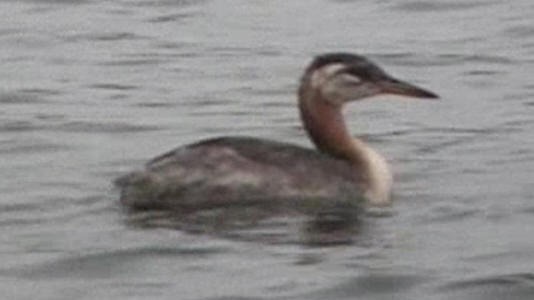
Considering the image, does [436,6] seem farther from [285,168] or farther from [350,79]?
[285,168]

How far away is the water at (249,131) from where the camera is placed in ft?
49.3

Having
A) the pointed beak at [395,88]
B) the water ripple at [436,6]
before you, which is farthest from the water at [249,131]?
the pointed beak at [395,88]

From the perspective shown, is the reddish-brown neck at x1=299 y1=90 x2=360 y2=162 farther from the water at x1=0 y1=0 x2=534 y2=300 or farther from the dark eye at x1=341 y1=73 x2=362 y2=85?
the water at x1=0 y1=0 x2=534 y2=300

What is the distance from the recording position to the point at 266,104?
65.9ft

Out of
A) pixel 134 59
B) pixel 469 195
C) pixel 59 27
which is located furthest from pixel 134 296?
pixel 59 27

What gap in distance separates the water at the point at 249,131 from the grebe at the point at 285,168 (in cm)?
24

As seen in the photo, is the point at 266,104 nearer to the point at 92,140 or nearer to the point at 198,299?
the point at 92,140

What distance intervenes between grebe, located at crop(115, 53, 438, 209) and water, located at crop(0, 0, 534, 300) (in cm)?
24

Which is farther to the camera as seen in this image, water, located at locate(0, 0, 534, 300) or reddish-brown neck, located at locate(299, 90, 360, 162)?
reddish-brown neck, located at locate(299, 90, 360, 162)

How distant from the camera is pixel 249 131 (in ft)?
63.0

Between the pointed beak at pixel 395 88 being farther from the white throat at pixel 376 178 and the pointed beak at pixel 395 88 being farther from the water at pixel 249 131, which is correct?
the water at pixel 249 131

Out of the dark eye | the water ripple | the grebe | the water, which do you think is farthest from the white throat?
the water ripple

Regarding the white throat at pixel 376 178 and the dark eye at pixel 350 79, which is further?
the dark eye at pixel 350 79

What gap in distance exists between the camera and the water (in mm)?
15023
